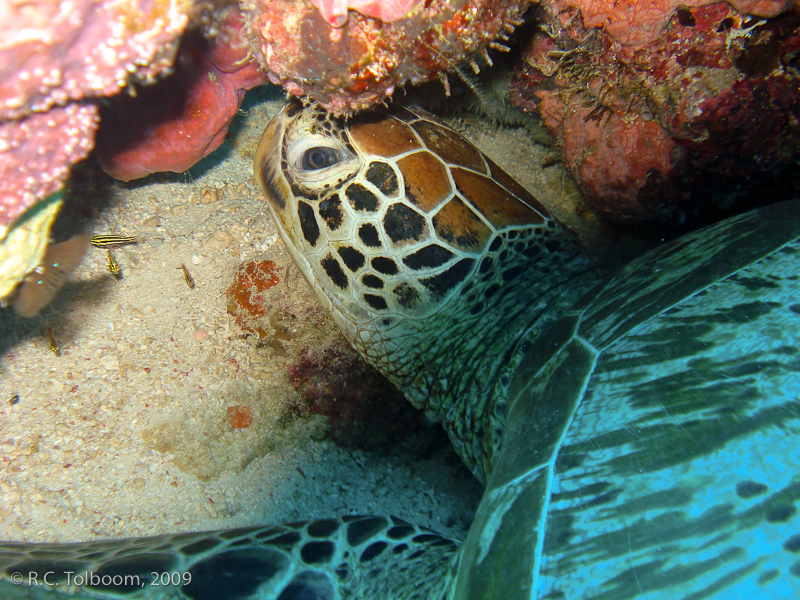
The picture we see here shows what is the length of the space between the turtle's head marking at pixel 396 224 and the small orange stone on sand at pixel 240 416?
0.56 meters

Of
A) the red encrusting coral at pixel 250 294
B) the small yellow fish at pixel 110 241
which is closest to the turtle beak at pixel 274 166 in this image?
the red encrusting coral at pixel 250 294

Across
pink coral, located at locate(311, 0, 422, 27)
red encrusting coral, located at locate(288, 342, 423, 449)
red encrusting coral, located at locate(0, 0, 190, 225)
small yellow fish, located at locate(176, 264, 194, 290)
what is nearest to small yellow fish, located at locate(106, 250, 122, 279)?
small yellow fish, located at locate(176, 264, 194, 290)

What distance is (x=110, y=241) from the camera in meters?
1.69

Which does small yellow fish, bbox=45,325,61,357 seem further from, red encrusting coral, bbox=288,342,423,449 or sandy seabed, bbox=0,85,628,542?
red encrusting coral, bbox=288,342,423,449

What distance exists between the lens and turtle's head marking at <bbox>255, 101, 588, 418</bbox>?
1515mm

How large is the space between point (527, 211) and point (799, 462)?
1267mm

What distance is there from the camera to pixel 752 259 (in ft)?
3.38

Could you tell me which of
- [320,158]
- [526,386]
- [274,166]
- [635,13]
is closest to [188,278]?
[274,166]

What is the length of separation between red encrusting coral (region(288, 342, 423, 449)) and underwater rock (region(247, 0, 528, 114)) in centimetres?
112

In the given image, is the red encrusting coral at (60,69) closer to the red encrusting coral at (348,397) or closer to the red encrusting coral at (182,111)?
the red encrusting coral at (182,111)

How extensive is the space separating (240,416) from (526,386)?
1.20 metres

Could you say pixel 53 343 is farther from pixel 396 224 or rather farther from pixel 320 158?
pixel 396 224

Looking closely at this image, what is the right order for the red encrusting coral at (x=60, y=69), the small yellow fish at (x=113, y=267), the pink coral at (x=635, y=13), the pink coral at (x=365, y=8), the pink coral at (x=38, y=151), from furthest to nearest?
1. the small yellow fish at (x=113, y=267)
2. the pink coral at (x=635, y=13)
3. the pink coral at (x=365, y=8)
4. the pink coral at (x=38, y=151)
5. the red encrusting coral at (x=60, y=69)

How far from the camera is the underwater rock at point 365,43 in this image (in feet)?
3.12
